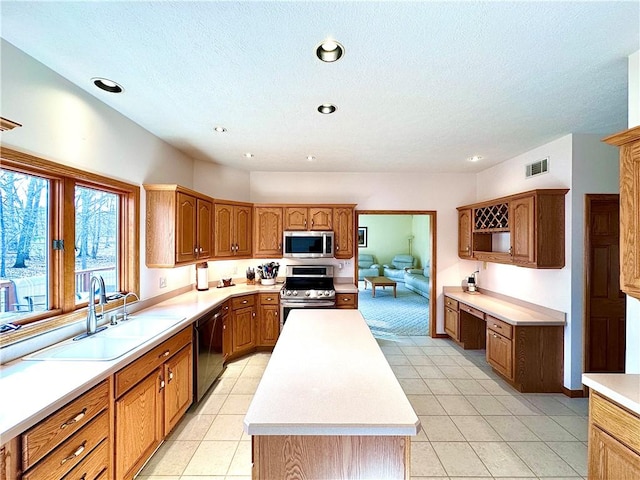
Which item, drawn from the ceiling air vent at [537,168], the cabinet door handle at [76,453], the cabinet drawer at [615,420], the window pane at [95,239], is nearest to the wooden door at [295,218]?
the window pane at [95,239]

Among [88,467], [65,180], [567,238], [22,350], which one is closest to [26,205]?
[65,180]

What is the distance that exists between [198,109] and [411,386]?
3.43m

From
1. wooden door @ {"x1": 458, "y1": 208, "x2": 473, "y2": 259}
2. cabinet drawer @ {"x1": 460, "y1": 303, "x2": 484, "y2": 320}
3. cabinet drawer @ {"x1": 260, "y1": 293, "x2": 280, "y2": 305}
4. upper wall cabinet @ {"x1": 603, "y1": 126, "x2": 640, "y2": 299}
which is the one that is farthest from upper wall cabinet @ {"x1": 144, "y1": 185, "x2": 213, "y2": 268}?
wooden door @ {"x1": 458, "y1": 208, "x2": 473, "y2": 259}

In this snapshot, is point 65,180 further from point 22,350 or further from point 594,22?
point 594,22

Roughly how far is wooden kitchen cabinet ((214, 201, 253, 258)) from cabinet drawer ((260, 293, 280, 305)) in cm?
67

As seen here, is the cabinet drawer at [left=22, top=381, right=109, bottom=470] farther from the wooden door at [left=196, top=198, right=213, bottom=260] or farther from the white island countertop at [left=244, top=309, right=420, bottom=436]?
the wooden door at [left=196, top=198, right=213, bottom=260]

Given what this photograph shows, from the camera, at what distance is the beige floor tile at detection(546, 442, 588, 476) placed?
1.98 meters

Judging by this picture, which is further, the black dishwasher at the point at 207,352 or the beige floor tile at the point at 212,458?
the black dishwasher at the point at 207,352

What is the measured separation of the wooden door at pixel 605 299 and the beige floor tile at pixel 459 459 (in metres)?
1.89

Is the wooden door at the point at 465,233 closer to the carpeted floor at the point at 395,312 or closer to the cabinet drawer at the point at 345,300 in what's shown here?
the carpeted floor at the point at 395,312

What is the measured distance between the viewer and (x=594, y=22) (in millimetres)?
1382

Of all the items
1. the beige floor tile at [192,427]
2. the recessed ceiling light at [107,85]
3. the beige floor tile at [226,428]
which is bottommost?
the beige floor tile at [192,427]

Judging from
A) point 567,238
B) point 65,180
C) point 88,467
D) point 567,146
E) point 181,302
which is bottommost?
point 88,467

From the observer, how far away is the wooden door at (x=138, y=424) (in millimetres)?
1617
